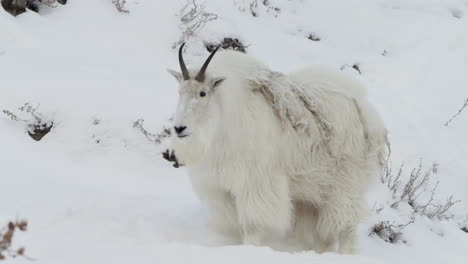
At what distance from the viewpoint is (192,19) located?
301 inches

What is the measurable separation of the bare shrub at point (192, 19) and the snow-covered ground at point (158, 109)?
0.11m

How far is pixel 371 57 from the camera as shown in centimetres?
858

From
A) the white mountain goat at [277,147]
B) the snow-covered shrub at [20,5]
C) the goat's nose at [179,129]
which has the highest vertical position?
the goat's nose at [179,129]

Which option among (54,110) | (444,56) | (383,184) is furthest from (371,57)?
(54,110)

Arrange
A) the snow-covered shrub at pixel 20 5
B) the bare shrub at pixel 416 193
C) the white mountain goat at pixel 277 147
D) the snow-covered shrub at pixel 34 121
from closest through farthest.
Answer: the white mountain goat at pixel 277 147, the snow-covered shrub at pixel 34 121, the bare shrub at pixel 416 193, the snow-covered shrub at pixel 20 5

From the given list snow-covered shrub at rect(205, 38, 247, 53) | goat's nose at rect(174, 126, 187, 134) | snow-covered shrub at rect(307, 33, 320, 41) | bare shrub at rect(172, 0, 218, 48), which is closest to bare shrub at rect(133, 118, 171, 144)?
bare shrub at rect(172, 0, 218, 48)

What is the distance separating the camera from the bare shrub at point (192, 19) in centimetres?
739

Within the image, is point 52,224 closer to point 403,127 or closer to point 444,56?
point 403,127

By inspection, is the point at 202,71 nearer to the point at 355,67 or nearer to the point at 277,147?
the point at 277,147

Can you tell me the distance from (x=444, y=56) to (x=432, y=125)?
6.30 ft

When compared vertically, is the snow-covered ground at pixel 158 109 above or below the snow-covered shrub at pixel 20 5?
below

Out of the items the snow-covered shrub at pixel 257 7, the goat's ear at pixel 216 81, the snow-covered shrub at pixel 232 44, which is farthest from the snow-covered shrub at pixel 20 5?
the goat's ear at pixel 216 81

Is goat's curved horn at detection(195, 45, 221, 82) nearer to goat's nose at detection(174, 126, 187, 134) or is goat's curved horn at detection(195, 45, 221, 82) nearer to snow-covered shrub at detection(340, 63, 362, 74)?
goat's nose at detection(174, 126, 187, 134)

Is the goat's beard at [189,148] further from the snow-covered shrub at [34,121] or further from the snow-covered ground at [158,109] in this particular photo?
the snow-covered shrub at [34,121]
